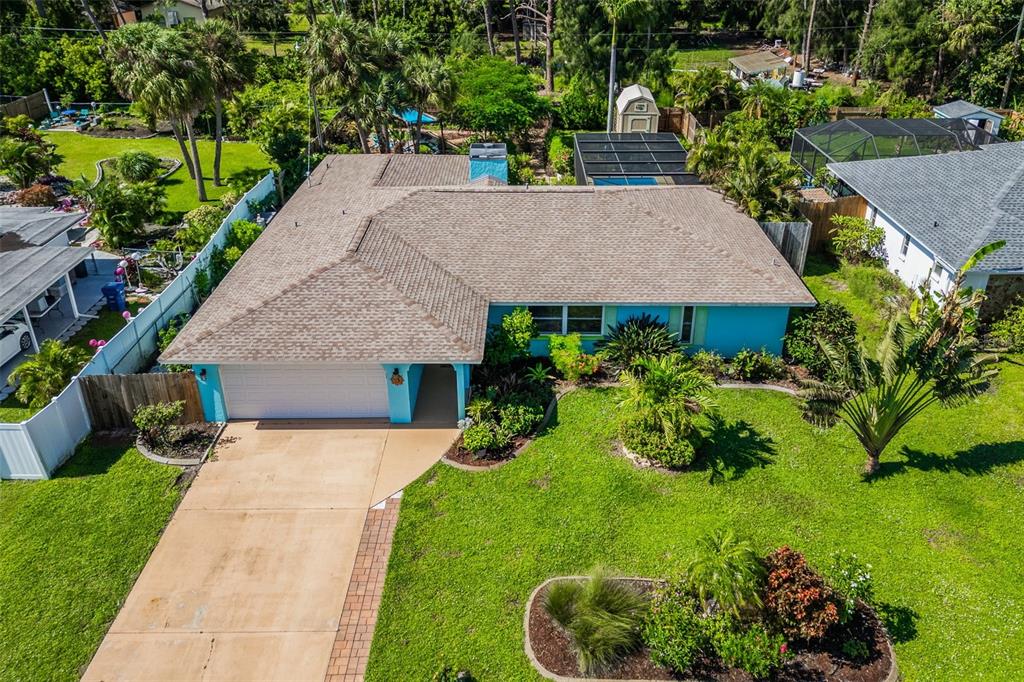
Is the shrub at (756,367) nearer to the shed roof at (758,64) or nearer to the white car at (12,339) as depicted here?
the white car at (12,339)

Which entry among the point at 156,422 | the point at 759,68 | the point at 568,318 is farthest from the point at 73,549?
the point at 759,68

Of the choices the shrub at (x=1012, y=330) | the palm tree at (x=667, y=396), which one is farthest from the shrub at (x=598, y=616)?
the shrub at (x=1012, y=330)

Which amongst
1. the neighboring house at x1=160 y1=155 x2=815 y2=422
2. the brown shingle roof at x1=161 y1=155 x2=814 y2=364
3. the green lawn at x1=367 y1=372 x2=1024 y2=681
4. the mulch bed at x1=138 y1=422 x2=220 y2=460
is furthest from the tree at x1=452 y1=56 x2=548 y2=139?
the green lawn at x1=367 y1=372 x2=1024 y2=681

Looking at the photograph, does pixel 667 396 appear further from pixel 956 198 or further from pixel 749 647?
pixel 956 198

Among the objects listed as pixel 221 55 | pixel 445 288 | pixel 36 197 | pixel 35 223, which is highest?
pixel 221 55

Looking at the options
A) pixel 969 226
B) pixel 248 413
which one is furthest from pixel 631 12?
pixel 248 413

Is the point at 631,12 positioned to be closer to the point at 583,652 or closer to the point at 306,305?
the point at 306,305

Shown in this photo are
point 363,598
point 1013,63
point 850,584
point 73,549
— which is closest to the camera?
point 850,584
